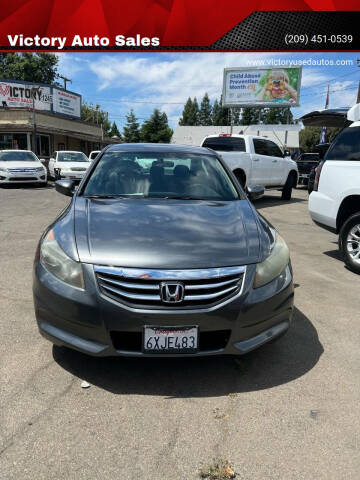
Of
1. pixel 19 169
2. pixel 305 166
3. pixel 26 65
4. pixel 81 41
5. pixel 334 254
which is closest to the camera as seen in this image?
pixel 334 254

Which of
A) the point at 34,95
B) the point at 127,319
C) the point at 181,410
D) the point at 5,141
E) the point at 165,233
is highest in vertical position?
the point at 34,95

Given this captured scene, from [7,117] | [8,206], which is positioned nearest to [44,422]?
[8,206]

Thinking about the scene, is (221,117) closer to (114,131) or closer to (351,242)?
(114,131)

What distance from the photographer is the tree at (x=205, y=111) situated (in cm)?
11104

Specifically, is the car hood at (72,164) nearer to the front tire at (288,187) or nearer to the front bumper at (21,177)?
the front bumper at (21,177)

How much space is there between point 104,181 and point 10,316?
4.98 ft

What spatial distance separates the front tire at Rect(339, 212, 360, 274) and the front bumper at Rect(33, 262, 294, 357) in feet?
10.6

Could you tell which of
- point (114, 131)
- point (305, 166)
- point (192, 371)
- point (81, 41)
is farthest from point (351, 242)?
point (114, 131)

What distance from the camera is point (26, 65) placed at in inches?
1966

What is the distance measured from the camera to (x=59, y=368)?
2.66m

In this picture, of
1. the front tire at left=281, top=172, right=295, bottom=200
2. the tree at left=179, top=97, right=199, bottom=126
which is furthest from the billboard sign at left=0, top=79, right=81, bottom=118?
the tree at left=179, top=97, right=199, bottom=126

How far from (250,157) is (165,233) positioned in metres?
8.74

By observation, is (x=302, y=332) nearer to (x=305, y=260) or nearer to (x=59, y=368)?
(x=59, y=368)

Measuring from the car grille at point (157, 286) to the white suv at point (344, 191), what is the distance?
362 centimetres
